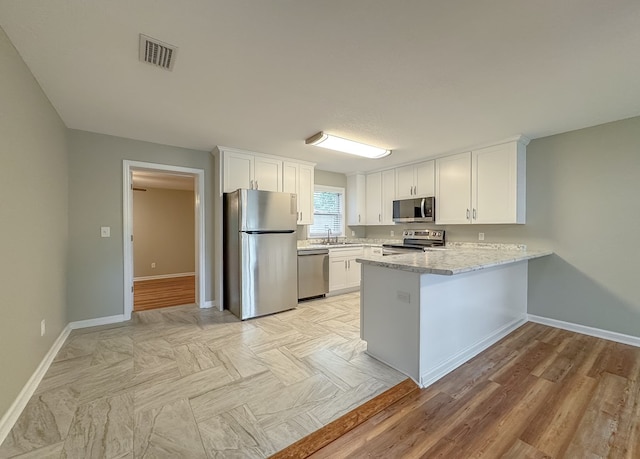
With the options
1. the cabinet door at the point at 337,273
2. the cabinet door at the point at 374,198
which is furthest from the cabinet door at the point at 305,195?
the cabinet door at the point at 374,198

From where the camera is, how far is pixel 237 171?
13.0 ft

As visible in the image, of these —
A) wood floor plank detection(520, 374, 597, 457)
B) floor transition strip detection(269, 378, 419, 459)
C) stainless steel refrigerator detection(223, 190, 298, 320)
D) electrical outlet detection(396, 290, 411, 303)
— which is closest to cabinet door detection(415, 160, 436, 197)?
stainless steel refrigerator detection(223, 190, 298, 320)

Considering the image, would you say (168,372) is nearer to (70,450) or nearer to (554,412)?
(70,450)

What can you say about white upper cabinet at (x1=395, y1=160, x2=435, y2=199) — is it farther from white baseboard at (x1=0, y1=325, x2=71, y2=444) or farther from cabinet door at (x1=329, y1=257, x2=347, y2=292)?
white baseboard at (x1=0, y1=325, x2=71, y2=444)

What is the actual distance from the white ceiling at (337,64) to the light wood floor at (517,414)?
2369mm

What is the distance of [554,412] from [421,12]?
8.63 ft

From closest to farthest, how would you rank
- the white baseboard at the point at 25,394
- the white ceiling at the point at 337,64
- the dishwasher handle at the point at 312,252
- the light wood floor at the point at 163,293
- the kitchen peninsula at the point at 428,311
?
the white ceiling at the point at 337,64, the white baseboard at the point at 25,394, the kitchen peninsula at the point at 428,311, the dishwasher handle at the point at 312,252, the light wood floor at the point at 163,293

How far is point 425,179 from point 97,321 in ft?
16.5

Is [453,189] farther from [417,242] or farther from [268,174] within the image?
[268,174]

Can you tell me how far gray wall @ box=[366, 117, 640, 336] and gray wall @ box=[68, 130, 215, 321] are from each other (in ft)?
17.0

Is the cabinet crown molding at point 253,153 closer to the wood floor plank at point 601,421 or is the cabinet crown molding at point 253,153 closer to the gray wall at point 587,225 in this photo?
the gray wall at point 587,225

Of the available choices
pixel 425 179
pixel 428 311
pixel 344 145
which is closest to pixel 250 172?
pixel 344 145

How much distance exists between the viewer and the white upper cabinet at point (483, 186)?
3.42 m

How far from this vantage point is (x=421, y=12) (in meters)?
1.44
